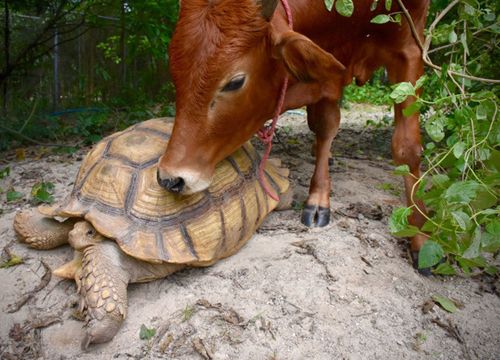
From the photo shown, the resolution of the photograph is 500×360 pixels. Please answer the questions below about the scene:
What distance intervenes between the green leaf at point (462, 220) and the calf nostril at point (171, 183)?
122cm

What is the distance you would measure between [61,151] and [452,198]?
4.05 meters

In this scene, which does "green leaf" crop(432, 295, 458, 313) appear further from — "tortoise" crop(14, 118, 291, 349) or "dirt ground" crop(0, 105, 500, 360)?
"tortoise" crop(14, 118, 291, 349)

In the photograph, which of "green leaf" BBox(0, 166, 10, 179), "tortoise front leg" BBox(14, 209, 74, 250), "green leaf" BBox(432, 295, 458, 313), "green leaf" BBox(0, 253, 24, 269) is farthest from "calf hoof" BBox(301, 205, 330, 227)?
"green leaf" BBox(0, 166, 10, 179)

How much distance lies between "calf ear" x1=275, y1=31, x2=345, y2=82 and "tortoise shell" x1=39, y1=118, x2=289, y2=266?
759 mm

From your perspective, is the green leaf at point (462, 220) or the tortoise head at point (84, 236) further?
the tortoise head at point (84, 236)

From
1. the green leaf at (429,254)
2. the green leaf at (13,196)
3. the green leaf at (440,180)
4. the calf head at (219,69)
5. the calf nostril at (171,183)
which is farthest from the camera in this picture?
the green leaf at (13,196)

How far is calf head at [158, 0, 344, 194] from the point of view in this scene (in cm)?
196

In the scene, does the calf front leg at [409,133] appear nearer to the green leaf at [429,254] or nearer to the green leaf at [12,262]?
the green leaf at [429,254]

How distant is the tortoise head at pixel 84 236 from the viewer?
2.16 metres

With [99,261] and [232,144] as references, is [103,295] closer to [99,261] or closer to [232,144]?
[99,261]

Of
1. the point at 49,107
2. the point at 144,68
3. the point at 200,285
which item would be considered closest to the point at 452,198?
the point at 200,285

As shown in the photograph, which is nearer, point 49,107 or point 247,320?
point 247,320

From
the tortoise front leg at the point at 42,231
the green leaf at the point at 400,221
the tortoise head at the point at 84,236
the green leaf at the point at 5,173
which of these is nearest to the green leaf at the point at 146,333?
the tortoise head at the point at 84,236

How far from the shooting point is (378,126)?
251 inches
